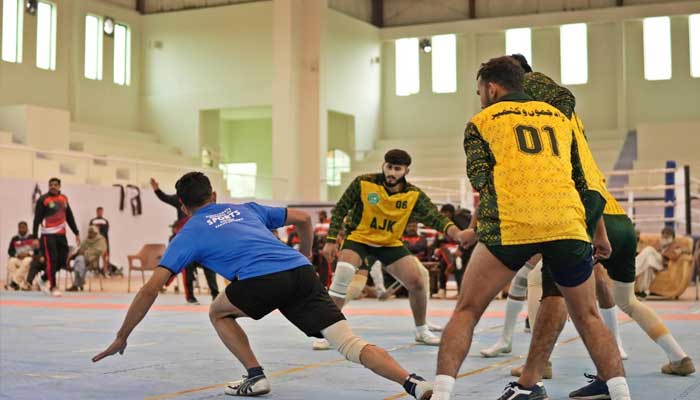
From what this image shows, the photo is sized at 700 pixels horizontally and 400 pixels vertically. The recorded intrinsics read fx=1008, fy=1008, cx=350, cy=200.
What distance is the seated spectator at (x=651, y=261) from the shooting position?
1439 cm

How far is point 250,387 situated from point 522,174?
197 cm

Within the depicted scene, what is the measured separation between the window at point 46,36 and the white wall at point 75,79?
15cm

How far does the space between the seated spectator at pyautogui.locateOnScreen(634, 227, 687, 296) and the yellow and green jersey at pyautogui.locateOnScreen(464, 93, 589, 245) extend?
10.7 metres

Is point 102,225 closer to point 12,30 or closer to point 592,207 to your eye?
point 12,30

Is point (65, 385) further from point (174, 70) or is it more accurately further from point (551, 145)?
point (174, 70)

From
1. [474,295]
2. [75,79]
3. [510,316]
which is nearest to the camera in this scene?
[474,295]

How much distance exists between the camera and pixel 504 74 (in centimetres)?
438

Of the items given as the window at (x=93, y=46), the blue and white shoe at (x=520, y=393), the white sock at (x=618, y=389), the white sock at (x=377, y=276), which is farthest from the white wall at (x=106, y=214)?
the white sock at (x=618, y=389)

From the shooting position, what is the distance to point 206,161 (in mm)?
33344

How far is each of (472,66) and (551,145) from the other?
31278 mm

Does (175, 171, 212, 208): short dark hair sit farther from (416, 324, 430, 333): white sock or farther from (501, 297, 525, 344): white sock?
(416, 324, 430, 333): white sock

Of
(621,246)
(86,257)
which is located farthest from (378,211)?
(86,257)

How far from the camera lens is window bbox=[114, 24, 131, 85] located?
3288cm

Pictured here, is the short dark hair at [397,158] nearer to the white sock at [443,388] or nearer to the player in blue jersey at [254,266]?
the player in blue jersey at [254,266]
